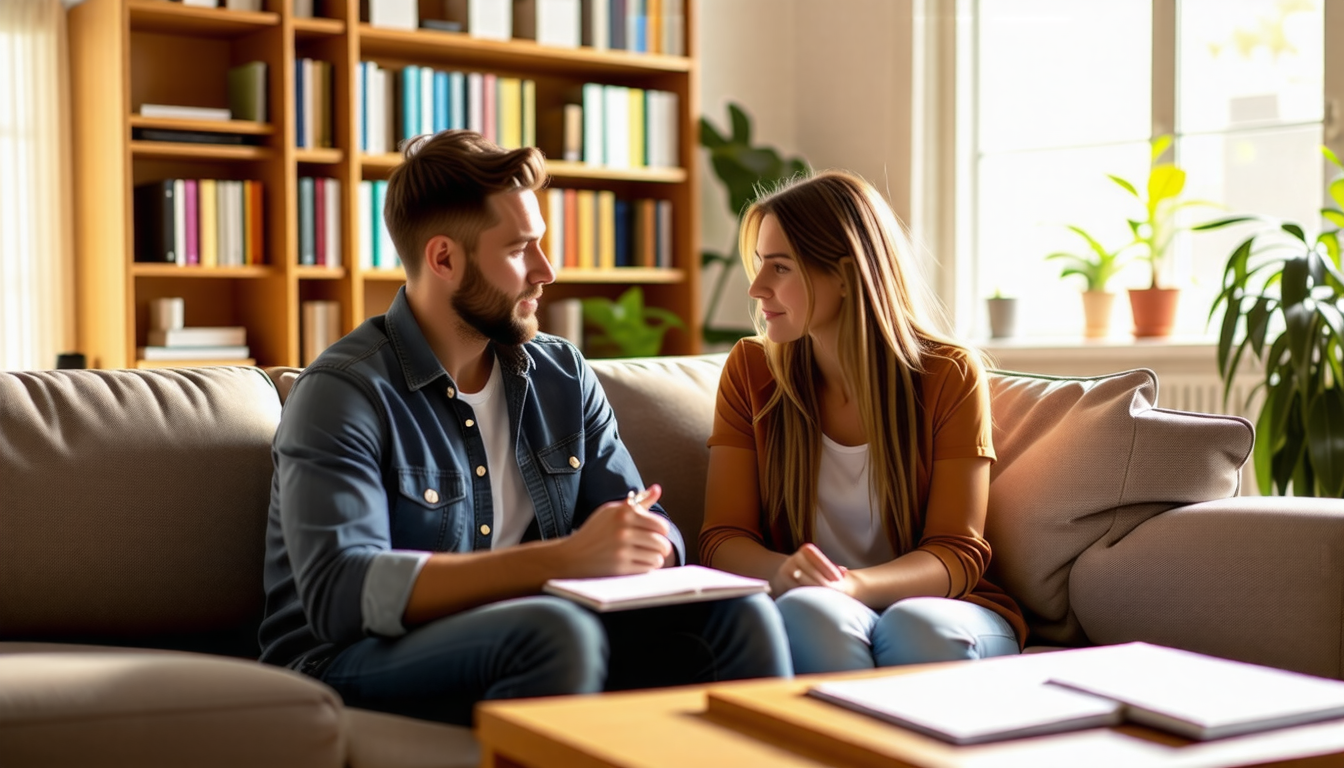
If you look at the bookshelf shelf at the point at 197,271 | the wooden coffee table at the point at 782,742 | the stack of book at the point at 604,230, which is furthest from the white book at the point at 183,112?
the wooden coffee table at the point at 782,742

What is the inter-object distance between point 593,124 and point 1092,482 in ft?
8.58

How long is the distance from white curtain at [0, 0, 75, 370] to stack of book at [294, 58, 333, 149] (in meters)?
0.64

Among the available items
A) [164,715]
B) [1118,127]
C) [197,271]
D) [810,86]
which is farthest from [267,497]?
[810,86]

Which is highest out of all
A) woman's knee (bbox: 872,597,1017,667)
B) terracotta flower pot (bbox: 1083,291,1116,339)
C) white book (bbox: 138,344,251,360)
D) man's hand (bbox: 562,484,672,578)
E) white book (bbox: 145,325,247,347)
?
terracotta flower pot (bbox: 1083,291,1116,339)

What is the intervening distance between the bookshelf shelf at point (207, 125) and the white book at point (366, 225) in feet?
0.99

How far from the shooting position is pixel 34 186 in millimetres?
3775

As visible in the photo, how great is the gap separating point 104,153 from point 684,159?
1.73 m

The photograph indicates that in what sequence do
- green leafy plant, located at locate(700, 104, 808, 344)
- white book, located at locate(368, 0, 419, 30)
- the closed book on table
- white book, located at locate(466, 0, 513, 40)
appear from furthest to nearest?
1. green leafy plant, located at locate(700, 104, 808, 344)
2. white book, located at locate(466, 0, 513, 40)
3. white book, located at locate(368, 0, 419, 30)
4. the closed book on table

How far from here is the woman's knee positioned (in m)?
1.76

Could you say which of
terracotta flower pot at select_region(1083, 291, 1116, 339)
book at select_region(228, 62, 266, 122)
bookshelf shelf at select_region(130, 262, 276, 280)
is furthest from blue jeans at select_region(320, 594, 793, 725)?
terracotta flower pot at select_region(1083, 291, 1116, 339)

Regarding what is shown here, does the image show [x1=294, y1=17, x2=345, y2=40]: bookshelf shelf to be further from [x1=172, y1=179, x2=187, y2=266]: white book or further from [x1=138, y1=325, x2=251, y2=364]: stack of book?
[x1=138, y1=325, x2=251, y2=364]: stack of book

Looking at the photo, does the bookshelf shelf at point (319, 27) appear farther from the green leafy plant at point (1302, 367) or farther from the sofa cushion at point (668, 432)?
the green leafy plant at point (1302, 367)

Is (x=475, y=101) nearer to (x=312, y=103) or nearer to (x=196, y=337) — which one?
(x=312, y=103)

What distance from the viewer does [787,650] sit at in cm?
164
